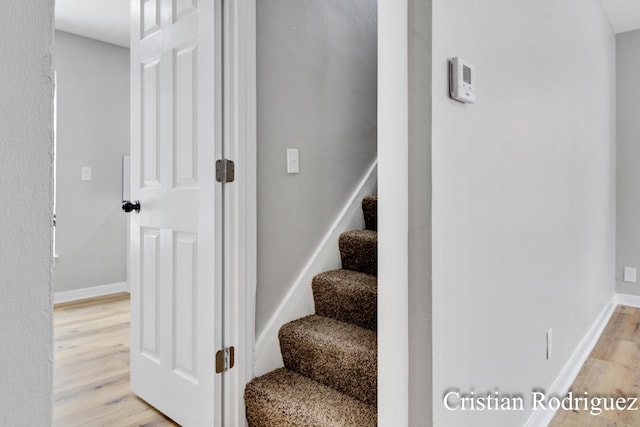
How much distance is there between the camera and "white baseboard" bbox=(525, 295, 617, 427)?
166cm

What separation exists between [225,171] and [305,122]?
50cm

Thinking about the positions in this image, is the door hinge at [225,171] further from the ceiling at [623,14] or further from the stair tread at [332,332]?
the ceiling at [623,14]

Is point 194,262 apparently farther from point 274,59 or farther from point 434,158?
point 434,158

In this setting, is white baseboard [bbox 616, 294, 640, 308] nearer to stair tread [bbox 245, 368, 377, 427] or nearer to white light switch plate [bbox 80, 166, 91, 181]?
stair tread [bbox 245, 368, 377, 427]

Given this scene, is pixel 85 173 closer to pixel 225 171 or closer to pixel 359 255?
pixel 225 171

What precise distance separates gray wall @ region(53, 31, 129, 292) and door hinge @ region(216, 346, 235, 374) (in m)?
2.69

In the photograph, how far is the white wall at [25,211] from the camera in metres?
0.38

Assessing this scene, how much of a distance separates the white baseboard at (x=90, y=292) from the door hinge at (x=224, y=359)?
2.69 m

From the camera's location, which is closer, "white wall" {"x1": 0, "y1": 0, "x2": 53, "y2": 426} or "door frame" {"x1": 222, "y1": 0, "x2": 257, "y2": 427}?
"white wall" {"x1": 0, "y1": 0, "x2": 53, "y2": 426}

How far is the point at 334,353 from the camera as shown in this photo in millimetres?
1510

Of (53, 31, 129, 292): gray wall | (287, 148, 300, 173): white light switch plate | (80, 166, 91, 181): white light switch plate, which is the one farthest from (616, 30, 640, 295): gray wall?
(80, 166, 91, 181): white light switch plate

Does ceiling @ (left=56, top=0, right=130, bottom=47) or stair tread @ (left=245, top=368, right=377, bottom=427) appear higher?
ceiling @ (left=56, top=0, right=130, bottom=47)

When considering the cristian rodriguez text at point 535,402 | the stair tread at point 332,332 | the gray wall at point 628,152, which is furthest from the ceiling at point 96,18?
the gray wall at point 628,152

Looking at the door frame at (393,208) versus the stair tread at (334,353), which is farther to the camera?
the stair tread at (334,353)
